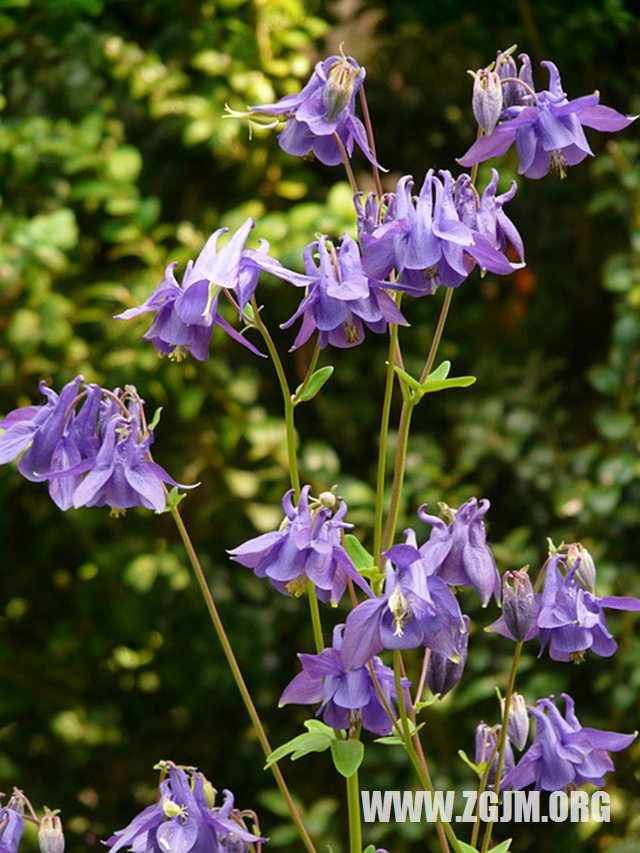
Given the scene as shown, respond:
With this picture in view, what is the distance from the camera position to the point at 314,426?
2574mm

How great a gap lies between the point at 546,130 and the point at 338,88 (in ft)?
0.62

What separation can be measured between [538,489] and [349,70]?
58.2 inches

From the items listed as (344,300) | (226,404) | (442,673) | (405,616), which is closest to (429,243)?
(344,300)

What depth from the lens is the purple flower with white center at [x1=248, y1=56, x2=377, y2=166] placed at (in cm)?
109

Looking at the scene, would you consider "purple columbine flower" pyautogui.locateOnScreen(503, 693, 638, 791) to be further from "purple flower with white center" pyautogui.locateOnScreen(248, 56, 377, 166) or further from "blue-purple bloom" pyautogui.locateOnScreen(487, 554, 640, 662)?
"purple flower with white center" pyautogui.locateOnScreen(248, 56, 377, 166)

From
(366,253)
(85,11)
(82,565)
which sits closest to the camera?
(366,253)

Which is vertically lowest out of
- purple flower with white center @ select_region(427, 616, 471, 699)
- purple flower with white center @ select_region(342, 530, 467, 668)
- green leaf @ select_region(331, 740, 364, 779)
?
green leaf @ select_region(331, 740, 364, 779)

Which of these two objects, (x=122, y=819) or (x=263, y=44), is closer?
(x=263, y=44)

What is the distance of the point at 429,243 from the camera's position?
40.2 inches

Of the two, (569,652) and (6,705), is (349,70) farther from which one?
(6,705)

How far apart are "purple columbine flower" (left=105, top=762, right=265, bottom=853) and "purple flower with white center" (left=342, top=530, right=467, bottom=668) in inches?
8.4

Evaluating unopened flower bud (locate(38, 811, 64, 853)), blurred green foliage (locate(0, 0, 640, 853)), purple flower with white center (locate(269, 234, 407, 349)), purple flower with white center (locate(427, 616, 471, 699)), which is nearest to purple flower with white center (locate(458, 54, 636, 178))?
purple flower with white center (locate(269, 234, 407, 349))

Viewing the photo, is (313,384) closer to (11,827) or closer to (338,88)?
(338,88)

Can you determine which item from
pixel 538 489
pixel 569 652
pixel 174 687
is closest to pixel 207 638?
pixel 174 687
